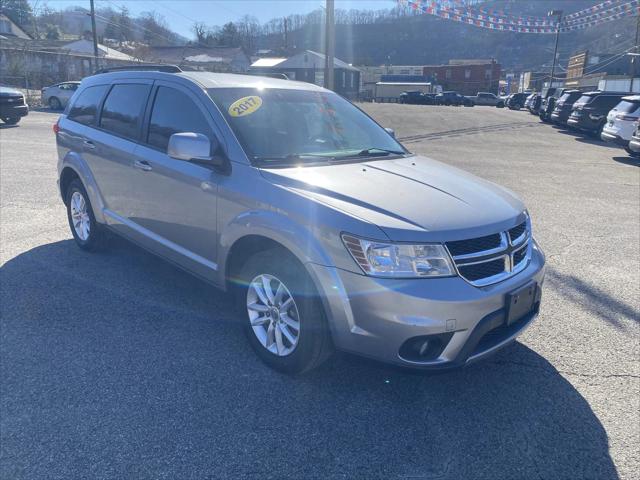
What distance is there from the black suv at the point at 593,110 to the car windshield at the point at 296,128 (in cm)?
1869

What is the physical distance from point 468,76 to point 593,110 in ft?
241

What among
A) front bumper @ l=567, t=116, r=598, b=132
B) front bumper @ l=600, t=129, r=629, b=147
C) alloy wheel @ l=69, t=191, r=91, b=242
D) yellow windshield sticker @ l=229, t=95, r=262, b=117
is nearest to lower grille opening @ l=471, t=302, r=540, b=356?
yellow windshield sticker @ l=229, t=95, r=262, b=117

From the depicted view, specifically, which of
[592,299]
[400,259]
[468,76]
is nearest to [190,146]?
[400,259]

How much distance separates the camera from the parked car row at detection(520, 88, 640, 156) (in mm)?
14664

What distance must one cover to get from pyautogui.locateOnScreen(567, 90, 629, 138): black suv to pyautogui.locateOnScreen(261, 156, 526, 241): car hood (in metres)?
19.2

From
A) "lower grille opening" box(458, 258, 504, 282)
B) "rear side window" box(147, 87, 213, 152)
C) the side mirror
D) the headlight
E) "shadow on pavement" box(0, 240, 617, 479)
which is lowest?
"shadow on pavement" box(0, 240, 617, 479)

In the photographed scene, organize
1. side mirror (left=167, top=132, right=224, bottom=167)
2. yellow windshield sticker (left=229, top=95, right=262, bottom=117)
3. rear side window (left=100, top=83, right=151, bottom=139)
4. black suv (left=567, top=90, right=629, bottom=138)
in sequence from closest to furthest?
side mirror (left=167, top=132, right=224, bottom=167)
yellow windshield sticker (left=229, top=95, right=262, bottom=117)
rear side window (left=100, top=83, right=151, bottom=139)
black suv (left=567, top=90, right=629, bottom=138)

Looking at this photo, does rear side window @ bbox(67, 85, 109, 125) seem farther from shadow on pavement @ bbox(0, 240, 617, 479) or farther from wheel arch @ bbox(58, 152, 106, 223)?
shadow on pavement @ bbox(0, 240, 617, 479)

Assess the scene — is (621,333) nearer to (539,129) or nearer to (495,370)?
(495,370)

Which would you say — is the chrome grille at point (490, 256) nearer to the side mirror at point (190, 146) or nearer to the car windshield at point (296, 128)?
the car windshield at point (296, 128)

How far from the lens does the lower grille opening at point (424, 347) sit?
108 inches

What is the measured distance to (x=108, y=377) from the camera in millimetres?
3301

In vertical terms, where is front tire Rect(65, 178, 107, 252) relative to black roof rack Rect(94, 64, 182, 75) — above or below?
below

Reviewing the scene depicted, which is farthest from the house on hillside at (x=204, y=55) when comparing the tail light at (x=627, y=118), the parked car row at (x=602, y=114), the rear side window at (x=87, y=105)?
the rear side window at (x=87, y=105)
